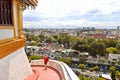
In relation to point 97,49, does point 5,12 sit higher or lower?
higher

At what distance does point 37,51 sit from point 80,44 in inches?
469

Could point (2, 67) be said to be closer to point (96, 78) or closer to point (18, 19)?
point (18, 19)

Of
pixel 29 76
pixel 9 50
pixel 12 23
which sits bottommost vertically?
pixel 29 76

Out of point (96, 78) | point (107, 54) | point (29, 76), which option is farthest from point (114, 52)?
point (29, 76)

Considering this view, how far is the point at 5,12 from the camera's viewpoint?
16.9 ft

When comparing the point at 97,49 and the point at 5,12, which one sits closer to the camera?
the point at 5,12

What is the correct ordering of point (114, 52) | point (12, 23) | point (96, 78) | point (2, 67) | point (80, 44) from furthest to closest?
point (80, 44)
point (114, 52)
point (96, 78)
point (12, 23)
point (2, 67)

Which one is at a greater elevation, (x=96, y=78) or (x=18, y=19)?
(x=18, y=19)

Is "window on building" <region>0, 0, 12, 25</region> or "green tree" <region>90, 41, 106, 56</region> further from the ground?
"window on building" <region>0, 0, 12, 25</region>

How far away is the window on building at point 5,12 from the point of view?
15.9ft

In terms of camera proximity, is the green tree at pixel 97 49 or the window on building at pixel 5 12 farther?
the green tree at pixel 97 49

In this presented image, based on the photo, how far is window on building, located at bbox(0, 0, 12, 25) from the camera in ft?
15.9

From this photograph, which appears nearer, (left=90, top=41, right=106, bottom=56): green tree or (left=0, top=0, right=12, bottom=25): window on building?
(left=0, top=0, right=12, bottom=25): window on building

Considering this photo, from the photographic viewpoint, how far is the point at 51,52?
60719 millimetres
